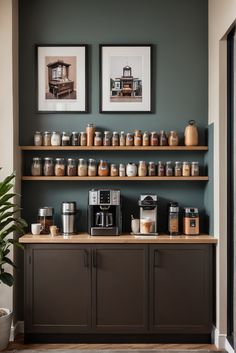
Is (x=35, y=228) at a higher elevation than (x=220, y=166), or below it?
below

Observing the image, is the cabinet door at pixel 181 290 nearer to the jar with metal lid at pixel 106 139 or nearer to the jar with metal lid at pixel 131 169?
the jar with metal lid at pixel 131 169

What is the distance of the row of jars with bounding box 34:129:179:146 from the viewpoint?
4.32 metres

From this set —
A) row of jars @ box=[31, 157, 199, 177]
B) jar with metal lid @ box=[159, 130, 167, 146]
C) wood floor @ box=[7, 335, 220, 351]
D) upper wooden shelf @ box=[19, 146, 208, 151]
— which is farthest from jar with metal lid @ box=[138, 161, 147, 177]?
wood floor @ box=[7, 335, 220, 351]

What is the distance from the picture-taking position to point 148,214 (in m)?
4.25

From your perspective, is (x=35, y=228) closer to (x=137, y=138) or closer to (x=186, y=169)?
(x=137, y=138)

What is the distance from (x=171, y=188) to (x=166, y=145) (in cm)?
41

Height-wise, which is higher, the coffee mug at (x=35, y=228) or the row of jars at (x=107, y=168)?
the row of jars at (x=107, y=168)

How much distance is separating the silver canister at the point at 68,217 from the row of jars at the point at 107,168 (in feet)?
0.96

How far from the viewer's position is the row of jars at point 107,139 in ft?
14.2

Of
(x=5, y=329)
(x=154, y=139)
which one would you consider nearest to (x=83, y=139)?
(x=154, y=139)

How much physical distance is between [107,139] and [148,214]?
2.51 ft

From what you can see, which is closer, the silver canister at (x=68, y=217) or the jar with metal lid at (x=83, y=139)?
the silver canister at (x=68, y=217)

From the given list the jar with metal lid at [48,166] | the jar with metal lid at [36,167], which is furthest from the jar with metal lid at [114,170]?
the jar with metal lid at [36,167]

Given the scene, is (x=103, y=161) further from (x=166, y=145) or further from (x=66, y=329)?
(x=66, y=329)
